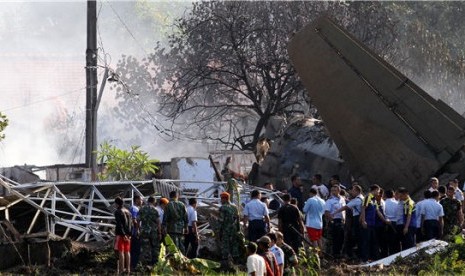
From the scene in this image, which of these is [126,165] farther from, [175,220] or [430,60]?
[430,60]

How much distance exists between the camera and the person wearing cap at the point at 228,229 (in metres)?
22.0

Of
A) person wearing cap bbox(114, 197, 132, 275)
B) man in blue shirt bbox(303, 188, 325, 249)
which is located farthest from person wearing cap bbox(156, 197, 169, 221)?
man in blue shirt bbox(303, 188, 325, 249)

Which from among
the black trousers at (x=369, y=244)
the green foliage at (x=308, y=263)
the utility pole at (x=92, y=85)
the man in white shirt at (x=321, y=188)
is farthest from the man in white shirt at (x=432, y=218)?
the utility pole at (x=92, y=85)

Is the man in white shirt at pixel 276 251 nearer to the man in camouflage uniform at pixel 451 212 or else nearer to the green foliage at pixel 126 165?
the man in camouflage uniform at pixel 451 212

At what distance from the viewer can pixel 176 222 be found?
72.5ft

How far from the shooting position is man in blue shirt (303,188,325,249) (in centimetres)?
2272

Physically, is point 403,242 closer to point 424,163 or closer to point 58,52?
point 424,163

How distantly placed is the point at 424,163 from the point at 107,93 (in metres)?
67.7

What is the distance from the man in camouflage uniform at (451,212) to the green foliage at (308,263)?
349 centimetres

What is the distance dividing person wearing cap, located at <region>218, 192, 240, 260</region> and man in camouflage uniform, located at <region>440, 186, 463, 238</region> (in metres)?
4.46

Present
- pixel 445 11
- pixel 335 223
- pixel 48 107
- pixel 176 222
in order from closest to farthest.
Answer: pixel 176 222
pixel 335 223
pixel 445 11
pixel 48 107

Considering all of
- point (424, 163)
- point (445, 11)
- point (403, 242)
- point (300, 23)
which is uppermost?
point (445, 11)

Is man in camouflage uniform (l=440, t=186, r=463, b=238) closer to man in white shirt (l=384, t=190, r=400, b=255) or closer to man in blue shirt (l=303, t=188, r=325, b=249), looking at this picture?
man in white shirt (l=384, t=190, r=400, b=255)

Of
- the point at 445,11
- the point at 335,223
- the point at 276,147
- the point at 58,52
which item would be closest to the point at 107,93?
the point at 58,52
